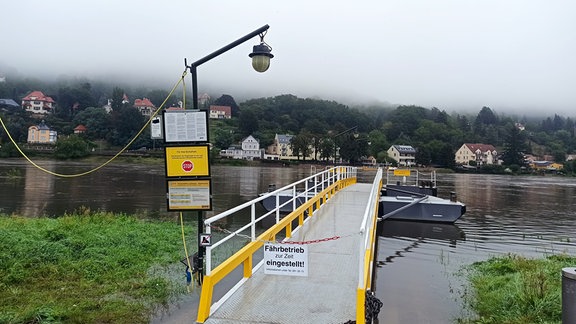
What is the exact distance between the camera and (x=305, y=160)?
112000 mm

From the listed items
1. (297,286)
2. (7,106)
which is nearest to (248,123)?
(7,106)

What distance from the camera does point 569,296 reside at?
4844mm

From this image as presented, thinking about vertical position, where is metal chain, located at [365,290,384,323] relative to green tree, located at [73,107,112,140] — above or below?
below

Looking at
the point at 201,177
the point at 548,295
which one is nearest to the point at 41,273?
the point at 201,177

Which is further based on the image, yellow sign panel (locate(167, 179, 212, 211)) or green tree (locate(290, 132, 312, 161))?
green tree (locate(290, 132, 312, 161))

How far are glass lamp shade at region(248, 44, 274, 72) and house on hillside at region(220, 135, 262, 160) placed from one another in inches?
4198

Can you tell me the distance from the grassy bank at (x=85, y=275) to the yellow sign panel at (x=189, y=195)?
1537 mm

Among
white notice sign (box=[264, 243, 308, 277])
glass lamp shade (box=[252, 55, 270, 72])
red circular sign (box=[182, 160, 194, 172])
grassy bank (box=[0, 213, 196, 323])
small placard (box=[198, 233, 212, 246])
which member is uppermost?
glass lamp shade (box=[252, 55, 270, 72])

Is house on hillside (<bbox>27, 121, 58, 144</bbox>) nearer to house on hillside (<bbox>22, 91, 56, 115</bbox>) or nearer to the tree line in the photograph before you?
the tree line

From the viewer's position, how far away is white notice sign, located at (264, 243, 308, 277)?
5613 millimetres

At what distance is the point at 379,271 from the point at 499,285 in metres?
2.94

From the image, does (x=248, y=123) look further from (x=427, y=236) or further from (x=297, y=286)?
(x=297, y=286)

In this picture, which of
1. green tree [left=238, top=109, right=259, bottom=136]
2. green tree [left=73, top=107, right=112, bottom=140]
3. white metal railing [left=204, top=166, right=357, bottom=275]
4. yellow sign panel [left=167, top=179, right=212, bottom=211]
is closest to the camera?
white metal railing [left=204, top=166, right=357, bottom=275]

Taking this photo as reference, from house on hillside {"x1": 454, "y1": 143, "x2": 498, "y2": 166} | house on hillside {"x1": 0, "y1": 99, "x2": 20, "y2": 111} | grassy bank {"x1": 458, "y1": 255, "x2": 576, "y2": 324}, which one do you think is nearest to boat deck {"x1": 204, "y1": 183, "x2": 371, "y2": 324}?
grassy bank {"x1": 458, "y1": 255, "x2": 576, "y2": 324}
